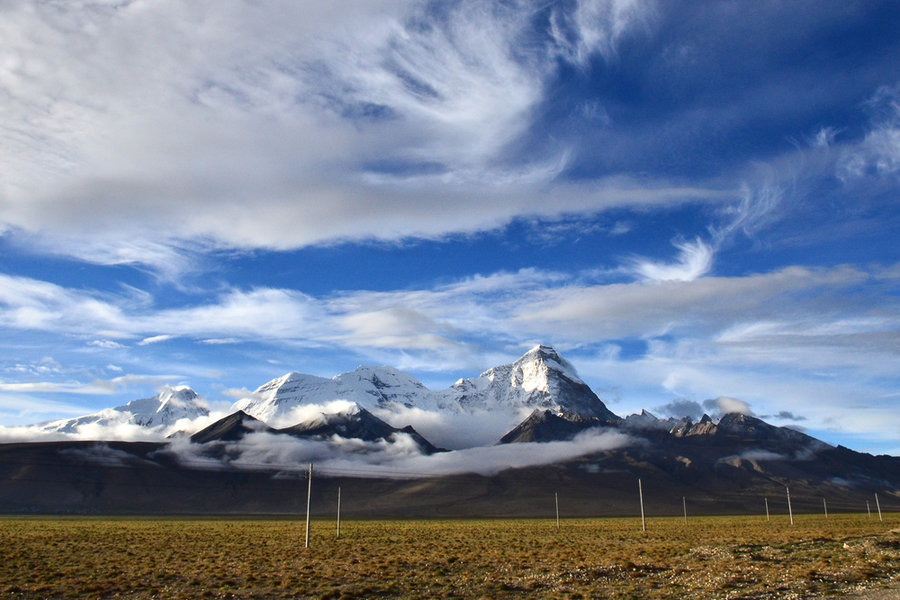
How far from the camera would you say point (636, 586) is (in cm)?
3316

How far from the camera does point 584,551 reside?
53.2m

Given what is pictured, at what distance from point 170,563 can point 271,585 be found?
49.8ft

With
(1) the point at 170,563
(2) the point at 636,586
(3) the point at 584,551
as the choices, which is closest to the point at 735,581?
(2) the point at 636,586

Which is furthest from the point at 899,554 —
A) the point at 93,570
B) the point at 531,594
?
the point at 93,570

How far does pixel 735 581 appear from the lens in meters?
33.1

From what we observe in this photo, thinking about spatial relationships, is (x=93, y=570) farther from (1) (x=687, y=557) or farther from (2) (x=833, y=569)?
(2) (x=833, y=569)

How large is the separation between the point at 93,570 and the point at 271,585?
48.1ft

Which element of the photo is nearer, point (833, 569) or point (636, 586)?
point (636, 586)

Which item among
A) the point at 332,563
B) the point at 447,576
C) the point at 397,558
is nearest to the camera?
the point at 447,576

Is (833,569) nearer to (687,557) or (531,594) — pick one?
(687,557)

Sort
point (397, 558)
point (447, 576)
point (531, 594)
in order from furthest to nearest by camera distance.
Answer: point (397, 558) < point (447, 576) < point (531, 594)

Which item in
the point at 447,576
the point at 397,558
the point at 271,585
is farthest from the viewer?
the point at 397,558

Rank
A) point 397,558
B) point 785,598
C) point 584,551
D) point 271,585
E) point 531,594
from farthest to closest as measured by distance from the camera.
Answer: point 584,551 < point 397,558 < point 271,585 < point 531,594 < point 785,598

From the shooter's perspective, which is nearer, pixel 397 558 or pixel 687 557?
pixel 687 557
